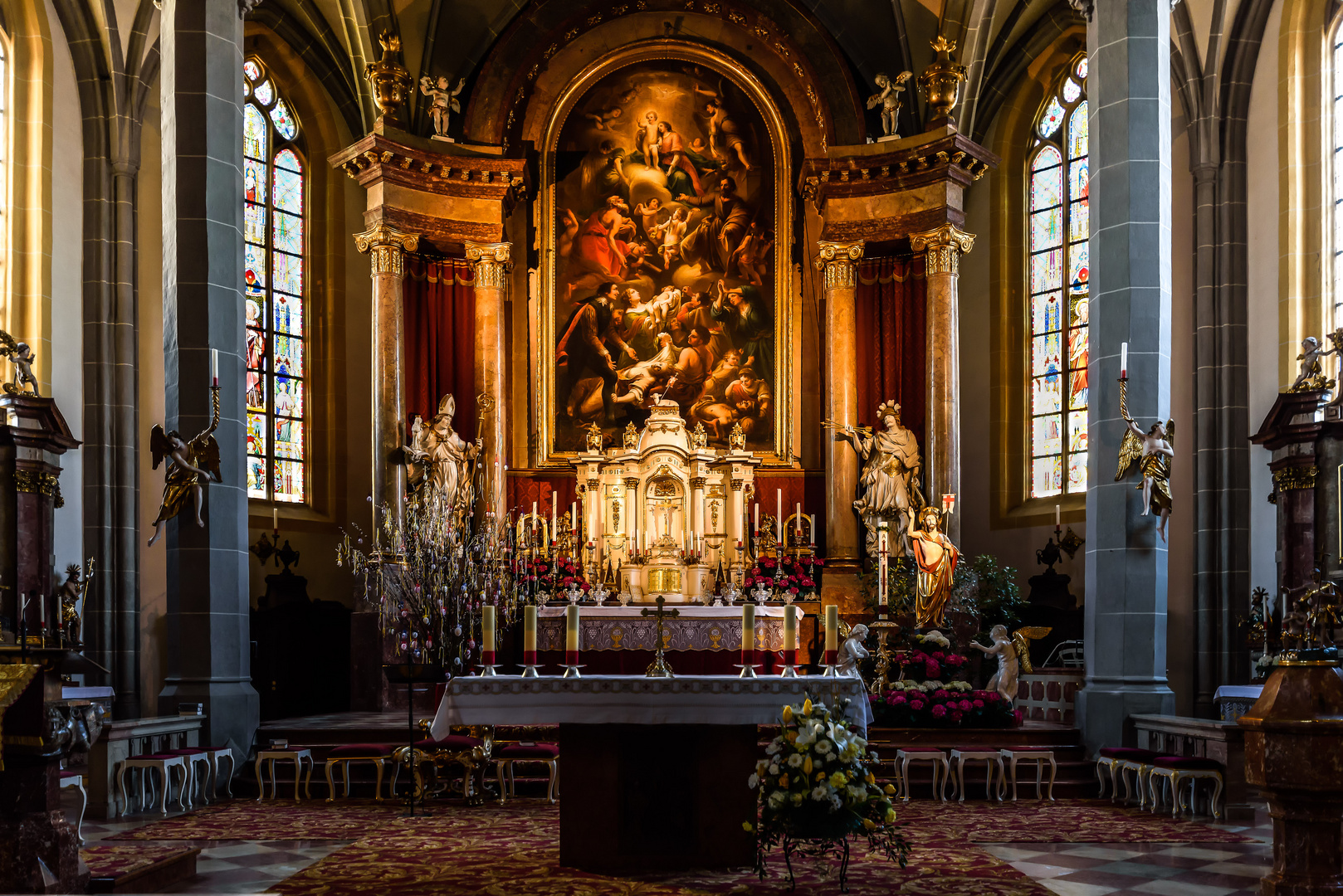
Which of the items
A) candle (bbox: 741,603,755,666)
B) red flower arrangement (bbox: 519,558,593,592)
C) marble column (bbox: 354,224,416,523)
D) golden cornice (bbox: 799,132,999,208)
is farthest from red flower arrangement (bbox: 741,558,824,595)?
candle (bbox: 741,603,755,666)

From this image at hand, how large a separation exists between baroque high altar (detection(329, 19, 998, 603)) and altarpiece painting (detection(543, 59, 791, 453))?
3 cm

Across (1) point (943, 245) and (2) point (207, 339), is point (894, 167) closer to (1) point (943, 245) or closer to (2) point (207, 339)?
(1) point (943, 245)

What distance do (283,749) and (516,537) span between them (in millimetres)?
6668

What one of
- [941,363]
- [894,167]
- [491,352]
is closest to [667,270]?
[491,352]

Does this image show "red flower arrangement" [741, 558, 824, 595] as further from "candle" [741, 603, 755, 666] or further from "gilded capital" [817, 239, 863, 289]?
"candle" [741, 603, 755, 666]

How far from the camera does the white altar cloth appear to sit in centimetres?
746

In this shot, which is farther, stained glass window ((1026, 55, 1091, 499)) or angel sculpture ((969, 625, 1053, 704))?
stained glass window ((1026, 55, 1091, 499))

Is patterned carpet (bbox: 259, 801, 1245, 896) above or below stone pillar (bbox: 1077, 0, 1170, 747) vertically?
below

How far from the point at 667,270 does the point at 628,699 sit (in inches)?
478

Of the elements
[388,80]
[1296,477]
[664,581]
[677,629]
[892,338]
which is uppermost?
[388,80]

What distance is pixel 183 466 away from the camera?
460 inches

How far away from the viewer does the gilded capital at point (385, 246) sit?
17359mm

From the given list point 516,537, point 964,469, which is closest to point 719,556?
point 516,537

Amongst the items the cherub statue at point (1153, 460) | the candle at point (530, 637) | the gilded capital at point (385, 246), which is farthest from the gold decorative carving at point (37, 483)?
the cherub statue at point (1153, 460)
